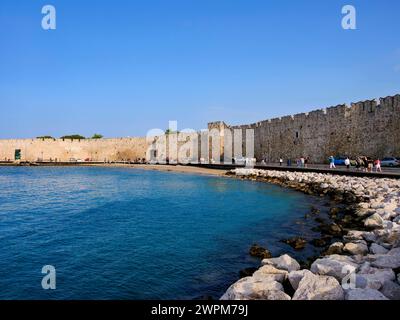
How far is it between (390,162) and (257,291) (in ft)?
69.2

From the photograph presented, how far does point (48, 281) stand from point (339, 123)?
25.4 metres

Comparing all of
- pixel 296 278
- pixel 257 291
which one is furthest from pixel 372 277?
pixel 257 291

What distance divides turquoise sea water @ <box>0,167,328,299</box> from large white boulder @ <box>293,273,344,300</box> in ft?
5.60

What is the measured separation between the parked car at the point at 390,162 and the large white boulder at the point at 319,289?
20.5 m

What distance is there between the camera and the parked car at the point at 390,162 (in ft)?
73.0

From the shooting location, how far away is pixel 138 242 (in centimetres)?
941

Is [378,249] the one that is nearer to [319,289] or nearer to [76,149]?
[319,289]

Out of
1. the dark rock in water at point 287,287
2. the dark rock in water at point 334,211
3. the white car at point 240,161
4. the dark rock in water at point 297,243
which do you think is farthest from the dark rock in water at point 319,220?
the white car at point 240,161

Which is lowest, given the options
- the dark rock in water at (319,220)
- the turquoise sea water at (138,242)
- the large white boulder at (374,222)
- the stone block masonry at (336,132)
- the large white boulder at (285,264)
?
the turquoise sea water at (138,242)

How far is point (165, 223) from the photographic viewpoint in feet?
39.3

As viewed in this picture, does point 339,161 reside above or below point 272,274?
above

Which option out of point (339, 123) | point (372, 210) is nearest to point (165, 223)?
point (372, 210)

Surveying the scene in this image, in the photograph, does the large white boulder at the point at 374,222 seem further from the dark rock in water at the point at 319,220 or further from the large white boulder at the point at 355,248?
the large white boulder at the point at 355,248
